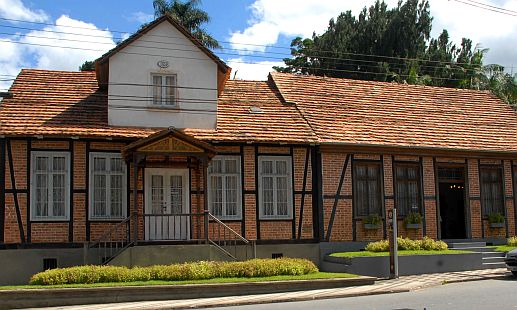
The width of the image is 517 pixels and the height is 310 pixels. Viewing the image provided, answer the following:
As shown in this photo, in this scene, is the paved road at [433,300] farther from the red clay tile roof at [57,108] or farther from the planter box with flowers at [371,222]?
the red clay tile roof at [57,108]

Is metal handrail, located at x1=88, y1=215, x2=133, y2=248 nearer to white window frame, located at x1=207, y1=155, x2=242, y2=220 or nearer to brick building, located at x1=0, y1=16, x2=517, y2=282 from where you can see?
brick building, located at x1=0, y1=16, x2=517, y2=282

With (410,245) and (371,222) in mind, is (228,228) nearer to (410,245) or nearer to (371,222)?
(371,222)

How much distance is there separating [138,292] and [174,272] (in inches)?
60.0

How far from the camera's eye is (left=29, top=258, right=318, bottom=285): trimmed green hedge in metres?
16.1

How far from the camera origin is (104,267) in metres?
16.6

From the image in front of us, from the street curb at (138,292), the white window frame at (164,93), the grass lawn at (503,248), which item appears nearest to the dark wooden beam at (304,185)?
the street curb at (138,292)

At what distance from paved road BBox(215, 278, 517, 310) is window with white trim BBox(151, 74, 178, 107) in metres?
8.89

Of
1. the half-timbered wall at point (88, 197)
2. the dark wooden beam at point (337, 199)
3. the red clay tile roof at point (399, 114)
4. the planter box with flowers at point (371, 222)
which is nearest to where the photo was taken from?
the half-timbered wall at point (88, 197)

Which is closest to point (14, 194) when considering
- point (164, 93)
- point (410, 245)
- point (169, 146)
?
point (169, 146)

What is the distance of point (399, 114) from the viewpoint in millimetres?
24906

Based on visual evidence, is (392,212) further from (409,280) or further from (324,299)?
(324,299)

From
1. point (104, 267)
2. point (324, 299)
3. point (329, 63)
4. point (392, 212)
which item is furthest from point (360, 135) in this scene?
point (329, 63)

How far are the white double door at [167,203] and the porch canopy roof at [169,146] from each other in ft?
5.18

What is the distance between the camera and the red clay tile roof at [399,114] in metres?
22.8
